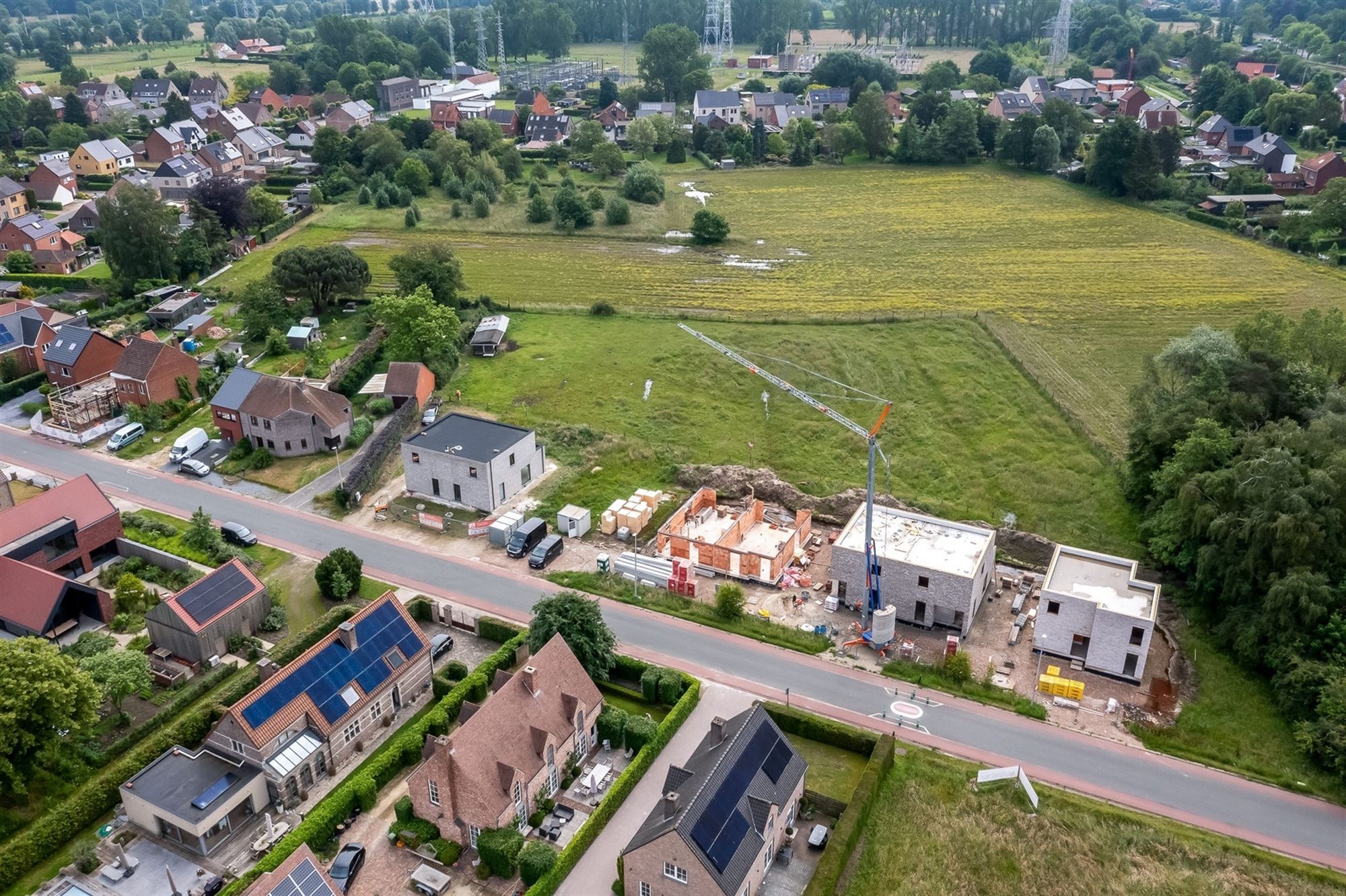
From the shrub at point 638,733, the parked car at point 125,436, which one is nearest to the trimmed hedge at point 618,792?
the shrub at point 638,733

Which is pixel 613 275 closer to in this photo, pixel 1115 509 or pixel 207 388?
pixel 207 388

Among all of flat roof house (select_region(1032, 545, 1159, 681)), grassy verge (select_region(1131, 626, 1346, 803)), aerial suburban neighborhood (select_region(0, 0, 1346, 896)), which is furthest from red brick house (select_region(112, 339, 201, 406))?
grassy verge (select_region(1131, 626, 1346, 803))

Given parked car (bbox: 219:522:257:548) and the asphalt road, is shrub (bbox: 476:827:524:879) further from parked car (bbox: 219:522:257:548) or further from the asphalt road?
parked car (bbox: 219:522:257:548)

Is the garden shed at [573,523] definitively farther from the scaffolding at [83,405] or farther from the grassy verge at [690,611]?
the scaffolding at [83,405]

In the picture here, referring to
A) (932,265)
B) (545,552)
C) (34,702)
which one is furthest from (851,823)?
(932,265)

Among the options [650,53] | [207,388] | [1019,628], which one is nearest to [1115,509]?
[1019,628]

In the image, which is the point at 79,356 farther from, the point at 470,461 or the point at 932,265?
the point at 932,265
